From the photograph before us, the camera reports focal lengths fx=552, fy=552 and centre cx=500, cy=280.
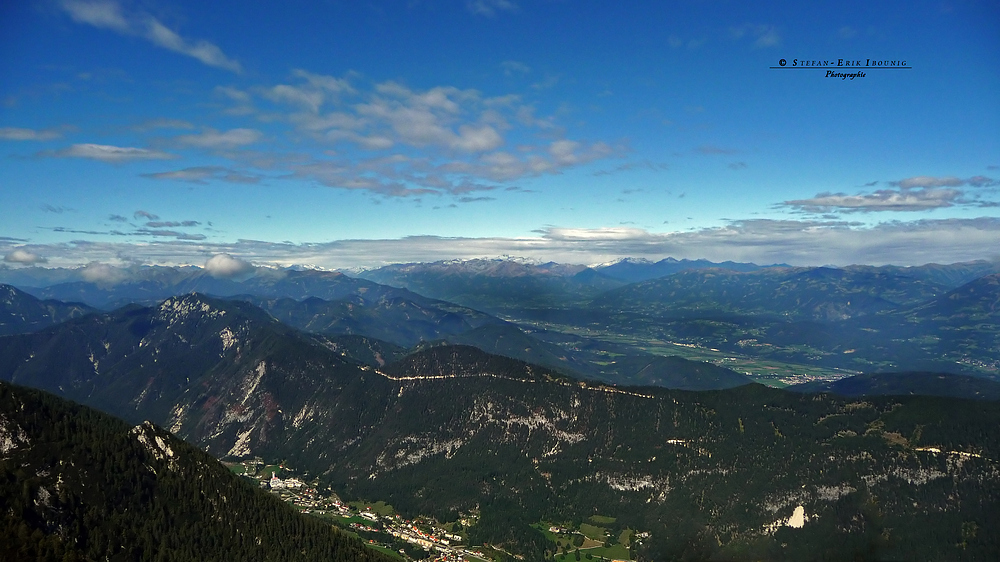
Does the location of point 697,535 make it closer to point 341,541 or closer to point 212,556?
point 341,541

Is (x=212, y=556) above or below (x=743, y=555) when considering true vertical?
above

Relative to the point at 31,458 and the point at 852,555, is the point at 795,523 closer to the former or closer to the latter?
the point at 852,555

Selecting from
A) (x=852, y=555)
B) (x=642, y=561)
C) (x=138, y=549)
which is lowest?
(x=642, y=561)

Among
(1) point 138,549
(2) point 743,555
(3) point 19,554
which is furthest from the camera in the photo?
(2) point 743,555

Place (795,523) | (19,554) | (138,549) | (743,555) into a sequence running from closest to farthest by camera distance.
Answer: (19,554) → (138,549) → (743,555) → (795,523)

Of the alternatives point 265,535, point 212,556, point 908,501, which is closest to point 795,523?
point 908,501

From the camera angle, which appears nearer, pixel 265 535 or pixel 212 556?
pixel 212 556
